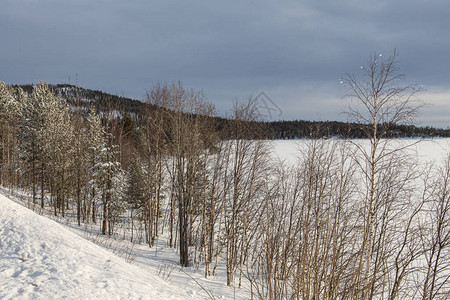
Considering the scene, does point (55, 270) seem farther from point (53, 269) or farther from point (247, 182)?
point (247, 182)

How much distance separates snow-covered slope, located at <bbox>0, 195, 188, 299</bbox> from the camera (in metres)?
5.73

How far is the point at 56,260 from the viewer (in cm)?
684

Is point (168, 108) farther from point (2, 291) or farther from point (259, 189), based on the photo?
point (2, 291)

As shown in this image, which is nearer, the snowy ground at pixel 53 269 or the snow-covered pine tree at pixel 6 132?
the snowy ground at pixel 53 269

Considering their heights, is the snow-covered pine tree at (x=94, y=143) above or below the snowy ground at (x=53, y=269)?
above

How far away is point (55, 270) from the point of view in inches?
253

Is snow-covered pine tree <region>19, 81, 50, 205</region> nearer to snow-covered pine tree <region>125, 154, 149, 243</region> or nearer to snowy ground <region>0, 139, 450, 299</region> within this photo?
snow-covered pine tree <region>125, 154, 149, 243</region>

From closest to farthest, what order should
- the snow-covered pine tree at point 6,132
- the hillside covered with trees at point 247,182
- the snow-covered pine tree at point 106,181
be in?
the hillside covered with trees at point 247,182
the snow-covered pine tree at point 106,181
the snow-covered pine tree at point 6,132

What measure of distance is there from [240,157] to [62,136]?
17738 mm

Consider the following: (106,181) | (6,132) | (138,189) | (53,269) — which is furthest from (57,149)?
(53,269)

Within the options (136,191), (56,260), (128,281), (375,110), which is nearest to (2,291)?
(56,260)

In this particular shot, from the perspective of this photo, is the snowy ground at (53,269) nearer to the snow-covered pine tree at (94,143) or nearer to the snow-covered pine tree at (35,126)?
the snow-covered pine tree at (94,143)

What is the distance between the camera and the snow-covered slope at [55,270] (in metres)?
5.73

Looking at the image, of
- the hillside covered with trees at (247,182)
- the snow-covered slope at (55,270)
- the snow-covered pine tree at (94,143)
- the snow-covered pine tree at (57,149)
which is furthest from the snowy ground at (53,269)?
the snow-covered pine tree at (57,149)
